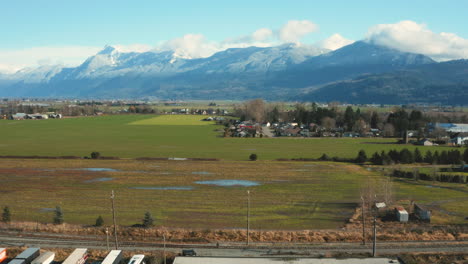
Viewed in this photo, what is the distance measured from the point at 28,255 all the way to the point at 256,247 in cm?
1365

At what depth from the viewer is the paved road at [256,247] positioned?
28422 millimetres

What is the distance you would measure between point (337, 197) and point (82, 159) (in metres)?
41.5

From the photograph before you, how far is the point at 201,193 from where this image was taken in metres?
46.0

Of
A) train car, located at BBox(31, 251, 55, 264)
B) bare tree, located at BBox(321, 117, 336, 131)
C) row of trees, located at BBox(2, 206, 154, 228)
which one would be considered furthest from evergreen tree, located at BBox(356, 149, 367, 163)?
bare tree, located at BBox(321, 117, 336, 131)

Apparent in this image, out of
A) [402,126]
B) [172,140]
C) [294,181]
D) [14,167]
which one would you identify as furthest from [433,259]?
[402,126]

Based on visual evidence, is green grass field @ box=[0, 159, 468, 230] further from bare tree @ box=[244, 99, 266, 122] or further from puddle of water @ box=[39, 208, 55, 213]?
bare tree @ box=[244, 99, 266, 122]

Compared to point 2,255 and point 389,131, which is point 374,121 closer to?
point 389,131

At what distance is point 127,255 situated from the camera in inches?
1091

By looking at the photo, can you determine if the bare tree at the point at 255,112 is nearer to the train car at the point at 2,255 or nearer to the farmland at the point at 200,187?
the farmland at the point at 200,187

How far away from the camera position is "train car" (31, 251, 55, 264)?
82.2 feet

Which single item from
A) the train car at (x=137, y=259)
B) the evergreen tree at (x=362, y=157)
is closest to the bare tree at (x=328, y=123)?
the evergreen tree at (x=362, y=157)

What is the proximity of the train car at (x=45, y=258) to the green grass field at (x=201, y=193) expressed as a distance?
8983 mm

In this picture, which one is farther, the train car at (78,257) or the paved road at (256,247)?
the paved road at (256,247)

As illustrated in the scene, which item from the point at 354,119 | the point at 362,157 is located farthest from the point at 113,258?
the point at 354,119
